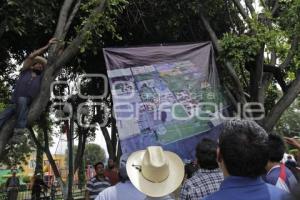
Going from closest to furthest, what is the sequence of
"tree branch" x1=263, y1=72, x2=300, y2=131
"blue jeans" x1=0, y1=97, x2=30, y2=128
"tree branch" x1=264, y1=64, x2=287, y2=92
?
"blue jeans" x1=0, y1=97, x2=30, y2=128 → "tree branch" x1=263, y1=72, x2=300, y2=131 → "tree branch" x1=264, y1=64, x2=287, y2=92

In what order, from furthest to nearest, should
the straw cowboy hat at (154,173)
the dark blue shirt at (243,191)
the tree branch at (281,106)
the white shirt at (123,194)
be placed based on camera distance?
1. the tree branch at (281,106)
2. the white shirt at (123,194)
3. the straw cowboy hat at (154,173)
4. the dark blue shirt at (243,191)

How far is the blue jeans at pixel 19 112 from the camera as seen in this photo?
832cm

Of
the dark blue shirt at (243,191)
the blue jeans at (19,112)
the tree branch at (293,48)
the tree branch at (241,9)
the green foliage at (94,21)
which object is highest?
the tree branch at (241,9)

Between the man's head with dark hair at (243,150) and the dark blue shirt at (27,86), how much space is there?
6477 mm

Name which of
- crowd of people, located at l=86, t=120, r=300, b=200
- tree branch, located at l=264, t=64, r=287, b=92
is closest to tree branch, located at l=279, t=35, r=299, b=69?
tree branch, located at l=264, t=64, r=287, b=92

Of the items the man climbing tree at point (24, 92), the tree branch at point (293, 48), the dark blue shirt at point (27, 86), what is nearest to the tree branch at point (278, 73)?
the tree branch at point (293, 48)

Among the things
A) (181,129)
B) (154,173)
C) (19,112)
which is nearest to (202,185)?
(154,173)

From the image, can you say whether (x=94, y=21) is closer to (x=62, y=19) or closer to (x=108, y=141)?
(x=62, y=19)

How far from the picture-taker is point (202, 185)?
167 inches

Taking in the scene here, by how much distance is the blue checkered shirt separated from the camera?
165 inches

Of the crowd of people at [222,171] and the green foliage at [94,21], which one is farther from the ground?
the green foliage at [94,21]

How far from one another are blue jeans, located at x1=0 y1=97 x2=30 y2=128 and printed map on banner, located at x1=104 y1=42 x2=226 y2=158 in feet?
5.57

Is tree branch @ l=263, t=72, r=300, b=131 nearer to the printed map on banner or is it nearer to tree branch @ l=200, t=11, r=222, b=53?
the printed map on banner

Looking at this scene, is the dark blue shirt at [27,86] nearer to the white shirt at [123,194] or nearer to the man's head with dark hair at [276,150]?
the white shirt at [123,194]
